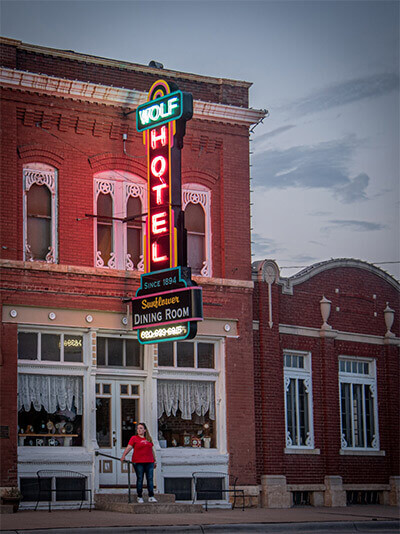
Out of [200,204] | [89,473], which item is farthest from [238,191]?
[89,473]

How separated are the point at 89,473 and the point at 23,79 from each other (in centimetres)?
908

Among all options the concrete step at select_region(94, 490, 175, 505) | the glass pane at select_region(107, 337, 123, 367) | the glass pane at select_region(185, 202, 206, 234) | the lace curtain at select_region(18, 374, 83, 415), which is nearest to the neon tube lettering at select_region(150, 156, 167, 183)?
the glass pane at select_region(185, 202, 206, 234)

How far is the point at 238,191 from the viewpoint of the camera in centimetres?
2611

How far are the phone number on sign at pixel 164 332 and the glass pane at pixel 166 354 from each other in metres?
1.47

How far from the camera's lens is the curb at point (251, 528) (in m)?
16.7

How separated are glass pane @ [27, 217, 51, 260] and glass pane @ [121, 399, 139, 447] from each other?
13.1 feet

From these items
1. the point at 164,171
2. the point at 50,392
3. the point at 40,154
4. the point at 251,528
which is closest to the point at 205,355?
the point at 50,392

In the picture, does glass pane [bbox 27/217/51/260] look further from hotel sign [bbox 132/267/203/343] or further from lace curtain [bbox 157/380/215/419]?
lace curtain [bbox 157/380/215/419]

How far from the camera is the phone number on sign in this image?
22.0 m

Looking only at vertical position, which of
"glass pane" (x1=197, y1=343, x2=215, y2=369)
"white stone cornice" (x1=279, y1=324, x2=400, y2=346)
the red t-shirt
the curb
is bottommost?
the curb

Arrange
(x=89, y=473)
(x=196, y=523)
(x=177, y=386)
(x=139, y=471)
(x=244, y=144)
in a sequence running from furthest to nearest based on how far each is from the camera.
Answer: (x=244, y=144) < (x=177, y=386) < (x=89, y=473) < (x=139, y=471) < (x=196, y=523)

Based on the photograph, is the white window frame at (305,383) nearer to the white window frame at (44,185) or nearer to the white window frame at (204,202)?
the white window frame at (204,202)

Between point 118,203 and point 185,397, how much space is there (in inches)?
197

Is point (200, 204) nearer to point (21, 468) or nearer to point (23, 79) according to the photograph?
point (23, 79)
